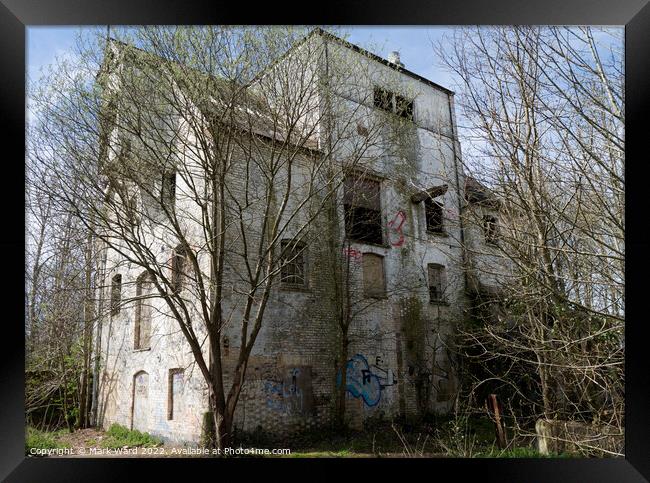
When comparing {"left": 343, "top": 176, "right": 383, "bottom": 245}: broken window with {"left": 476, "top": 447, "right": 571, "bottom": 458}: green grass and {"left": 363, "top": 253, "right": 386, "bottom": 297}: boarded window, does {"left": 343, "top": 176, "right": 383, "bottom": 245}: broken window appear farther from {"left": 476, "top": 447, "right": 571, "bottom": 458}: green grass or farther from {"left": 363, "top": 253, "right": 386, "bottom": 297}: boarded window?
{"left": 476, "top": 447, "right": 571, "bottom": 458}: green grass

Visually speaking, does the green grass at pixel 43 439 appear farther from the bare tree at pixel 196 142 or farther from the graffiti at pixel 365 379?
the graffiti at pixel 365 379

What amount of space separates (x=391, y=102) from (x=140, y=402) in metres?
6.06

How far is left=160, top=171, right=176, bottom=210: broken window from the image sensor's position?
6328 millimetres

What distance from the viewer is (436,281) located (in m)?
9.09

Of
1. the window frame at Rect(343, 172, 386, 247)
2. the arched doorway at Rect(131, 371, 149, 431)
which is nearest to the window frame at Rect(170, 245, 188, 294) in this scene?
the arched doorway at Rect(131, 371, 149, 431)

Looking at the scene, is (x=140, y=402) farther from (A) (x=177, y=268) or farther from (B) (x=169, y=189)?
(B) (x=169, y=189)

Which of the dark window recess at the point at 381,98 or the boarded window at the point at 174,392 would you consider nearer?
the boarded window at the point at 174,392

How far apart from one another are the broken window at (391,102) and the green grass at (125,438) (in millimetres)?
5837

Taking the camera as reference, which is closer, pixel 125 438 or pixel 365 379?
pixel 125 438

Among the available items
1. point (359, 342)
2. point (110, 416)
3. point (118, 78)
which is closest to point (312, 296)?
point (359, 342)

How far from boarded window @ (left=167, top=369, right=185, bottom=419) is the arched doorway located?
41 cm

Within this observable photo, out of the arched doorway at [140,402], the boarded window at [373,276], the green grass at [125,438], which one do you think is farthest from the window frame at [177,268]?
the boarded window at [373,276]
